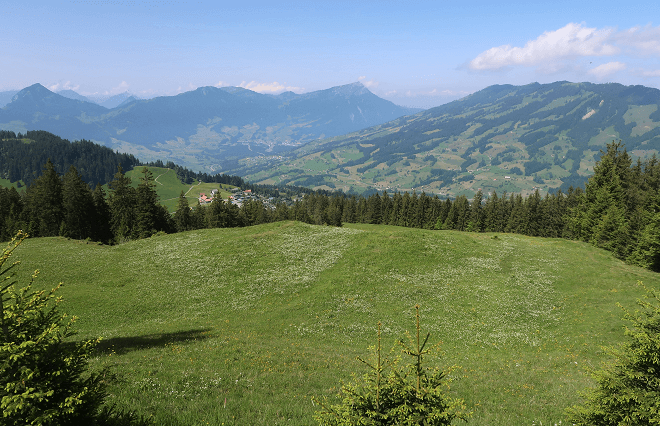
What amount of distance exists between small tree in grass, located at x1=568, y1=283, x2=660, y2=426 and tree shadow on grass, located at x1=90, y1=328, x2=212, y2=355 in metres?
25.0

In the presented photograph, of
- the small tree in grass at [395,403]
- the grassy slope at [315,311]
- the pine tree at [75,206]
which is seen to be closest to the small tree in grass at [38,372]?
the grassy slope at [315,311]

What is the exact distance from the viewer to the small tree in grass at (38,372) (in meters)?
6.79

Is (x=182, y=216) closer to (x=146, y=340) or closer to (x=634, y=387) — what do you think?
(x=146, y=340)

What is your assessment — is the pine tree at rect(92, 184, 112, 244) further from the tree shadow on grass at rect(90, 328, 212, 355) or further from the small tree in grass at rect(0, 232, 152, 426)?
the small tree in grass at rect(0, 232, 152, 426)

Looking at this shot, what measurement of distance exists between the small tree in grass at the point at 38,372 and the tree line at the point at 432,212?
2506 inches

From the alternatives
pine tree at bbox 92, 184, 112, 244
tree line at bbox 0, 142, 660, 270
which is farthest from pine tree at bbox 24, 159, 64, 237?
pine tree at bbox 92, 184, 112, 244

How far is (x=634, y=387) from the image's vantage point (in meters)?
11.5

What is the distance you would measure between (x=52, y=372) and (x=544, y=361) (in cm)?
2964

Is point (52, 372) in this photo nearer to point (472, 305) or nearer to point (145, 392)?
point (145, 392)

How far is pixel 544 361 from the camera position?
2375 cm

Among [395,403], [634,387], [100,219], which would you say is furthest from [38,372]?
[100,219]

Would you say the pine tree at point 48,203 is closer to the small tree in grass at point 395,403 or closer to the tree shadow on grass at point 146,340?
the tree shadow on grass at point 146,340

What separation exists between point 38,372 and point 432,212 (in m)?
144

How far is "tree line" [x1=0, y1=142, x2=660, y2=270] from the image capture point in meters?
56.4
